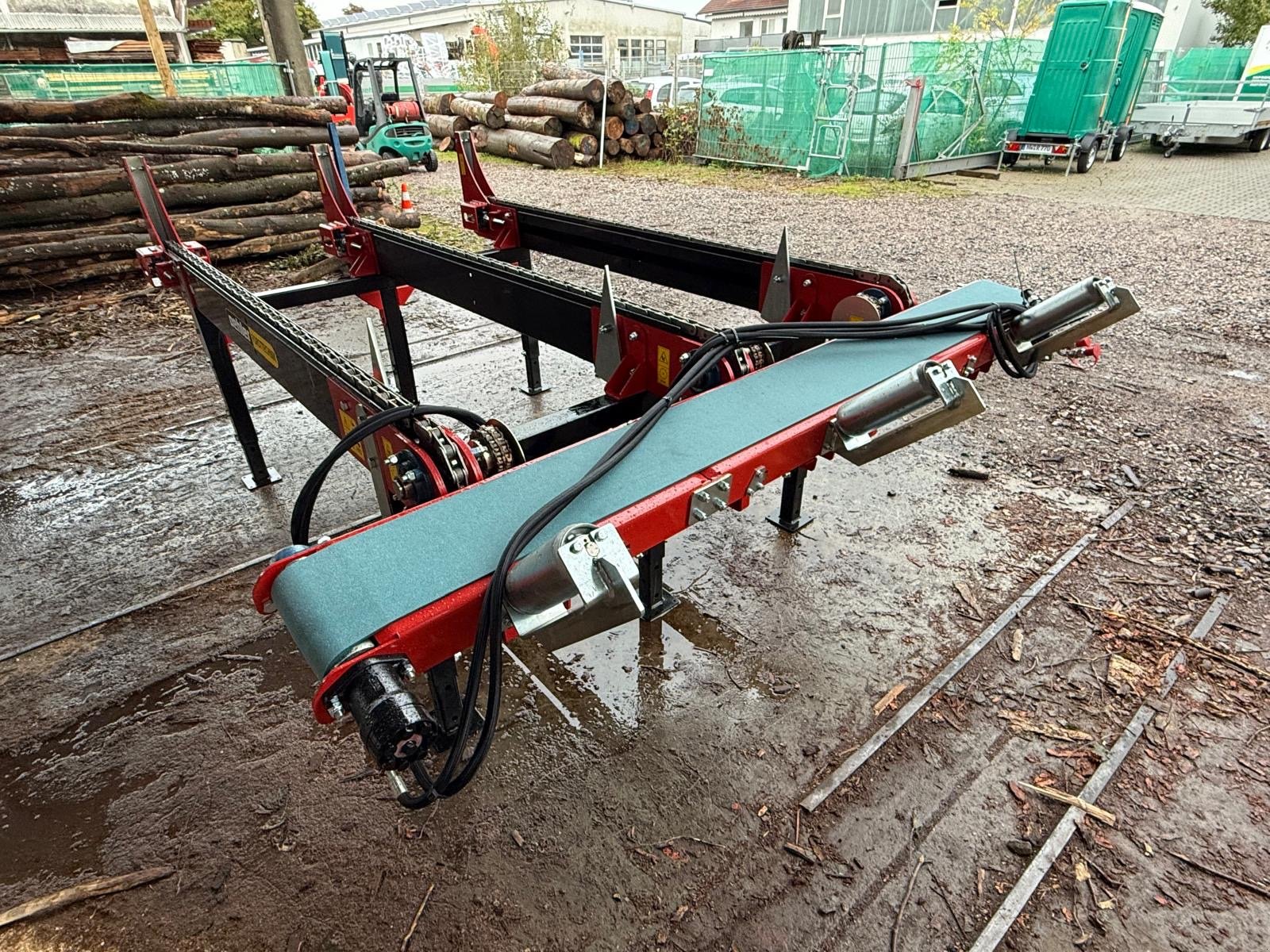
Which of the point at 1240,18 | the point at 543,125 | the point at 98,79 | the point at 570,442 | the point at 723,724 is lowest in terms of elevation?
the point at 723,724

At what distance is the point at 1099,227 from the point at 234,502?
968 cm

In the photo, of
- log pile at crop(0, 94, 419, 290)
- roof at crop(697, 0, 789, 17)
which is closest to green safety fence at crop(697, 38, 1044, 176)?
log pile at crop(0, 94, 419, 290)

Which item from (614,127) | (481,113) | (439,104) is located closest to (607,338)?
(614,127)

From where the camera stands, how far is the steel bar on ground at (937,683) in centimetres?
199

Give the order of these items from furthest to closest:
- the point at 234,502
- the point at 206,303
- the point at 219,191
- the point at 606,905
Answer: the point at 219,191 < the point at 234,502 < the point at 206,303 < the point at 606,905

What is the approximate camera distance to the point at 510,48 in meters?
21.2

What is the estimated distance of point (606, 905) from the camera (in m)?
1.73

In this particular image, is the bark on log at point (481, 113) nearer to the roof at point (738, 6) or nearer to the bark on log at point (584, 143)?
the bark on log at point (584, 143)

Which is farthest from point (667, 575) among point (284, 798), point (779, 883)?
point (284, 798)

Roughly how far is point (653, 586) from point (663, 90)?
18.2m

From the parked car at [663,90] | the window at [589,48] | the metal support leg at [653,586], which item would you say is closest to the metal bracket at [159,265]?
the metal support leg at [653,586]

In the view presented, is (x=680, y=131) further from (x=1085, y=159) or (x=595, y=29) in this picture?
(x=595, y=29)

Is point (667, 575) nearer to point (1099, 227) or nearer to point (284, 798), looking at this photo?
point (284, 798)

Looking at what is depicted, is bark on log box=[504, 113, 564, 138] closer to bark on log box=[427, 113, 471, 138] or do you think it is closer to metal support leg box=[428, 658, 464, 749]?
bark on log box=[427, 113, 471, 138]
